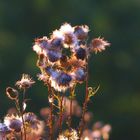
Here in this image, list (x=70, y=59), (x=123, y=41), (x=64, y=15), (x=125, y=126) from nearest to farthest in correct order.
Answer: (x=70, y=59), (x=125, y=126), (x=123, y=41), (x=64, y=15)

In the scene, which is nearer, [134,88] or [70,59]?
[70,59]

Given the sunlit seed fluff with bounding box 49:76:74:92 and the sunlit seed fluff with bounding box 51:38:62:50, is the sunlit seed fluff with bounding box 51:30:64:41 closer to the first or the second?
the sunlit seed fluff with bounding box 51:38:62:50

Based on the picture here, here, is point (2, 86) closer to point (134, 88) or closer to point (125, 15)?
point (134, 88)

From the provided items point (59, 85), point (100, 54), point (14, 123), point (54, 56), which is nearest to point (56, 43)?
point (54, 56)

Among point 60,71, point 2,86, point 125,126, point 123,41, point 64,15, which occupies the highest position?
point 64,15

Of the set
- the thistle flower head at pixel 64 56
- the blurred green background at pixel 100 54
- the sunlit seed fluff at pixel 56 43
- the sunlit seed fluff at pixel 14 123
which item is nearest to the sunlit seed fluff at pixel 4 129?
the sunlit seed fluff at pixel 14 123

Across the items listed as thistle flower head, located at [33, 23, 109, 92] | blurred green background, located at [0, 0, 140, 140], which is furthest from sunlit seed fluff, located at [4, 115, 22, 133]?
blurred green background, located at [0, 0, 140, 140]

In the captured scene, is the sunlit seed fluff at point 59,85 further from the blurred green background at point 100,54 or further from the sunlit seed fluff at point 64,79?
the blurred green background at point 100,54

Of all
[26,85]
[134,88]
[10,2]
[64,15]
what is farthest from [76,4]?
[26,85]

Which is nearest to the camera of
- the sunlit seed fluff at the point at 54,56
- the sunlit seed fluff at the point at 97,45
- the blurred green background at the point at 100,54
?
the sunlit seed fluff at the point at 54,56
